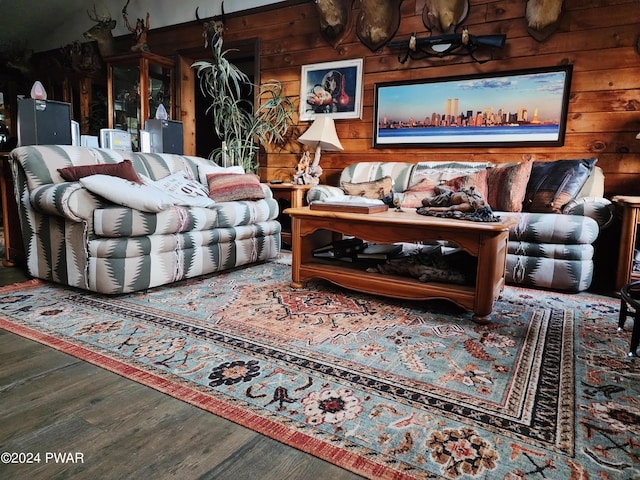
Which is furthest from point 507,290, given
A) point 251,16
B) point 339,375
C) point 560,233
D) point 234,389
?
point 251,16

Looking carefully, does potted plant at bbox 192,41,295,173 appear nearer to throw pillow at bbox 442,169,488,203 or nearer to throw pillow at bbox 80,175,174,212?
throw pillow at bbox 442,169,488,203

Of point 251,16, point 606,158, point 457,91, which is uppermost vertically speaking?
point 251,16

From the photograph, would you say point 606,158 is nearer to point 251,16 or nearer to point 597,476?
point 597,476

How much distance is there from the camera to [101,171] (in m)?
2.44

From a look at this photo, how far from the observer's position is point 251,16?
4535 millimetres

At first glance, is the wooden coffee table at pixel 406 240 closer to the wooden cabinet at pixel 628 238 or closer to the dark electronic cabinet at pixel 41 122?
the wooden cabinet at pixel 628 238

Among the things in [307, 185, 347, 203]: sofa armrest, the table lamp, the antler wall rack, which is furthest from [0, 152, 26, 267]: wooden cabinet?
the antler wall rack

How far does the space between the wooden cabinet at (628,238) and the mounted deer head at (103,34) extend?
18.9 feet

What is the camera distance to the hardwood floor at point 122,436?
3.05 feet

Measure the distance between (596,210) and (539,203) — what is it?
33cm

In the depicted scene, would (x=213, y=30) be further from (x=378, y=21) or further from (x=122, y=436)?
(x=122, y=436)

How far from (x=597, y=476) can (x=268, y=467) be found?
713 millimetres

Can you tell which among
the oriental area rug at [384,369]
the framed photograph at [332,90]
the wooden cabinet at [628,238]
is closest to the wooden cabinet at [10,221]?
the oriental area rug at [384,369]

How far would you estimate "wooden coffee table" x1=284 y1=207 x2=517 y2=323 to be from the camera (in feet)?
6.20
